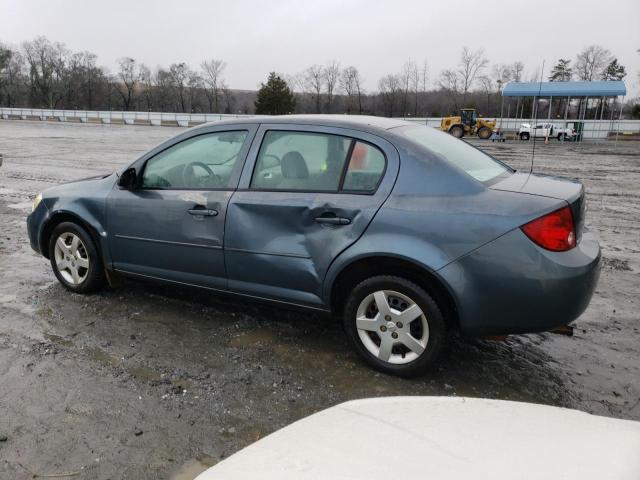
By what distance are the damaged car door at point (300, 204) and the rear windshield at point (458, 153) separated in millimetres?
310

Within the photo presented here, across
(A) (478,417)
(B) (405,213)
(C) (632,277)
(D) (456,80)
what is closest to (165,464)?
(A) (478,417)

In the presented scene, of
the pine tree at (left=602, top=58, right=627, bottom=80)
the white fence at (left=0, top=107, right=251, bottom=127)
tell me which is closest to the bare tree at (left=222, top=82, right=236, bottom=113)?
the white fence at (left=0, top=107, right=251, bottom=127)

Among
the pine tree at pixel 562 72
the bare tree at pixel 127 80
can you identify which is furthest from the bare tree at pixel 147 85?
the pine tree at pixel 562 72

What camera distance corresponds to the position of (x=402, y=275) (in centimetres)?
336

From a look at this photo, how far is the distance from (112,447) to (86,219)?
7.90ft

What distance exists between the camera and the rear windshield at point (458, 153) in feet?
11.5

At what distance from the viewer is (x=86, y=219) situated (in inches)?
181

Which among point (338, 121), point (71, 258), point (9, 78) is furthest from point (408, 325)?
point (9, 78)

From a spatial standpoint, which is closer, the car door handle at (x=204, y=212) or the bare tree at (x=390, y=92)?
the car door handle at (x=204, y=212)

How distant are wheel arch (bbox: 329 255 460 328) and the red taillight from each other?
574 millimetres

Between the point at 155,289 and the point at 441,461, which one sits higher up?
the point at 441,461

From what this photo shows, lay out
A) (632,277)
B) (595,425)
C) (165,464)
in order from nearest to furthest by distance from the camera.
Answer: (595,425) < (165,464) < (632,277)

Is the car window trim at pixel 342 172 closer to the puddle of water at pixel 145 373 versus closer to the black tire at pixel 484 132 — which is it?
the puddle of water at pixel 145 373

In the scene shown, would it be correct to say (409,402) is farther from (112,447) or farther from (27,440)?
(27,440)
